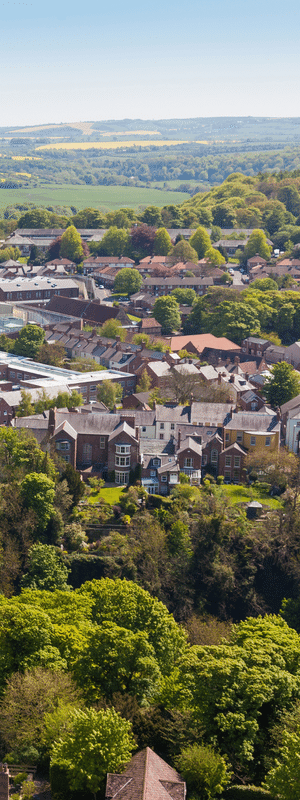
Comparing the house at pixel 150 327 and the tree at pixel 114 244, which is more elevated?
the tree at pixel 114 244

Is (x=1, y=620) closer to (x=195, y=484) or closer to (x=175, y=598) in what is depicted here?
(x=175, y=598)

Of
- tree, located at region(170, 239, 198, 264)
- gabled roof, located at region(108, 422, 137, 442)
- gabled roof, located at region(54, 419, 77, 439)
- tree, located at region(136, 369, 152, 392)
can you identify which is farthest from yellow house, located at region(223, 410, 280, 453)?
tree, located at region(170, 239, 198, 264)

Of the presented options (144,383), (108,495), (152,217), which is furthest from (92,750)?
(152,217)

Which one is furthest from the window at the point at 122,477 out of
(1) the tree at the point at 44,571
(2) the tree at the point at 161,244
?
(2) the tree at the point at 161,244

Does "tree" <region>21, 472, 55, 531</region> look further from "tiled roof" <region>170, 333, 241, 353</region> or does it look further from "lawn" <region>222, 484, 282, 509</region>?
"tiled roof" <region>170, 333, 241, 353</region>

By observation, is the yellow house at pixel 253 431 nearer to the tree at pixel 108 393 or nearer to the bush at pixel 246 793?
the tree at pixel 108 393

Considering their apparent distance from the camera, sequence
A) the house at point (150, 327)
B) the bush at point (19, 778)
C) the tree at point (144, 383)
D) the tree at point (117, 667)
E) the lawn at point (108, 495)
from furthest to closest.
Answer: the house at point (150, 327), the tree at point (144, 383), the lawn at point (108, 495), the tree at point (117, 667), the bush at point (19, 778)

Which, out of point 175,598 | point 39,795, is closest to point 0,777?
point 39,795
